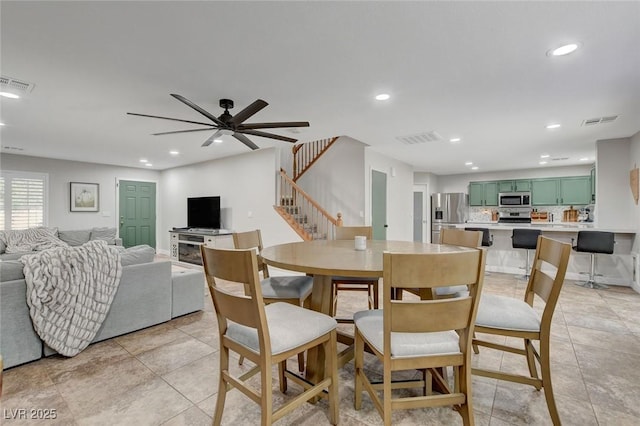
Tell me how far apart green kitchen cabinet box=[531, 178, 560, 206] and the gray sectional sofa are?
26.7ft

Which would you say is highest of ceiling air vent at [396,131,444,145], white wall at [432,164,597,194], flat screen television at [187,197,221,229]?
ceiling air vent at [396,131,444,145]

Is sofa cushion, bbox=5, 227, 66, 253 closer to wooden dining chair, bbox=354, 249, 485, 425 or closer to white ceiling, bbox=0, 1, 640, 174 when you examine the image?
white ceiling, bbox=0, 1, 640, 174

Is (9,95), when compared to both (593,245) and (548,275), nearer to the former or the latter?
(548,275)

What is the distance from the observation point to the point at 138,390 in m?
1.97

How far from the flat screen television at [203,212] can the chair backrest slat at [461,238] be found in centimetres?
478

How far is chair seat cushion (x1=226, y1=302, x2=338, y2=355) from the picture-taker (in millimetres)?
1425

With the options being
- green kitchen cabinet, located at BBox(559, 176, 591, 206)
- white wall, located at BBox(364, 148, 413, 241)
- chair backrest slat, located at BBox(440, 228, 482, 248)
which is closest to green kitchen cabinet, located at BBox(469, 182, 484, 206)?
green kitchen cabinet, located at BBox(559, 176, 591, 206)

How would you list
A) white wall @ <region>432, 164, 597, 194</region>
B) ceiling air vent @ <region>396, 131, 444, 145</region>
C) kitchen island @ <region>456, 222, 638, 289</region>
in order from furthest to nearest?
1. white wall @ <region>432, 164, 597, 194</region>
2. kitchen island @ <region>456, 222, 638, 289</region>
3. ceiling air vent @ <region>396, 131, 444, 145</region>

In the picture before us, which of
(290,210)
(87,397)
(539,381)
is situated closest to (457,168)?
(290,210)

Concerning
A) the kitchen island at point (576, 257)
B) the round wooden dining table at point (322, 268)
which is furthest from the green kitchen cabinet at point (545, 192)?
the round wooden dining table at point (322, 268)

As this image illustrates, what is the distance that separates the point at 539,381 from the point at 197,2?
2781 mm

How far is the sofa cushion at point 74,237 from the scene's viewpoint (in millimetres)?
5516

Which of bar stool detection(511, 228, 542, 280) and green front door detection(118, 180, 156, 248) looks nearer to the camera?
bar stool detection(511, 228, 542, 280)

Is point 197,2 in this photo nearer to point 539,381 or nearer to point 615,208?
A: point 539,381
